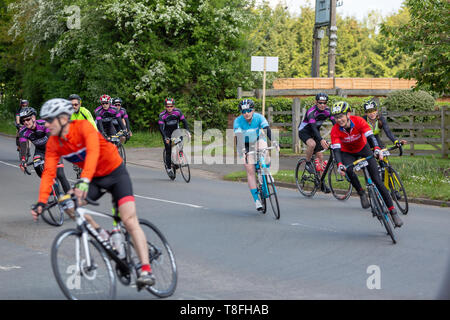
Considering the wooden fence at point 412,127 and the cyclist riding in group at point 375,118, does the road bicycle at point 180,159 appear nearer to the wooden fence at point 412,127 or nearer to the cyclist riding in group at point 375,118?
the cyclist riding in group at point 375,118

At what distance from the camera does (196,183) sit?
54.4ft

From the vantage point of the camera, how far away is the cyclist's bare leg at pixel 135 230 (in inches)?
229

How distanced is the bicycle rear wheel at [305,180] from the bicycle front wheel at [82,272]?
27.7ft

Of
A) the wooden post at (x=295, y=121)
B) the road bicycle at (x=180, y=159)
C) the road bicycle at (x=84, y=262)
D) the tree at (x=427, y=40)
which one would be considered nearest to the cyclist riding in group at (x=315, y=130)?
the road bicycle at (x=180, y=159)

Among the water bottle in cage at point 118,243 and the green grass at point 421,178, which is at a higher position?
the water bottle in cage at point 118,243

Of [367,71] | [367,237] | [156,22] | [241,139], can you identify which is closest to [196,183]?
[241,139]

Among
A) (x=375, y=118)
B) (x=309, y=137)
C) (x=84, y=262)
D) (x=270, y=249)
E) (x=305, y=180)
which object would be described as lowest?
(x=270, y=249)

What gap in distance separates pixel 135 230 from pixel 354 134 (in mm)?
5149

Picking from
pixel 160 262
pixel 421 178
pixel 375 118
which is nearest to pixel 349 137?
pixel 375 118

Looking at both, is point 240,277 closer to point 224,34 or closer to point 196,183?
point 196,183

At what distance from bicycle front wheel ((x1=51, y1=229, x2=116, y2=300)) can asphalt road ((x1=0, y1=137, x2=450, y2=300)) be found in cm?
73

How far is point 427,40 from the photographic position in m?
16.9

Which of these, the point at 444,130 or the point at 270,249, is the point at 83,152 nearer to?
the point at 270,249

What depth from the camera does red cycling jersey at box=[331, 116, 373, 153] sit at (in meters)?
10.0
